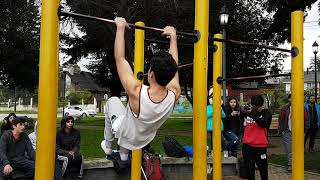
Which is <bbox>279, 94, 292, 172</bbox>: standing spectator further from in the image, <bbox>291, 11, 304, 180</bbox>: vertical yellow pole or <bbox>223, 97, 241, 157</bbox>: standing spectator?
<bbox>291, 11, 304, 180</bbox>: vertical yellow pole

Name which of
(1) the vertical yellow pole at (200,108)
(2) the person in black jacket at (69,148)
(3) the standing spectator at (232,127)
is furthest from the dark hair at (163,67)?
(3) the standing spectator at (232,127)

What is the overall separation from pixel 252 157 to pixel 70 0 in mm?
13560

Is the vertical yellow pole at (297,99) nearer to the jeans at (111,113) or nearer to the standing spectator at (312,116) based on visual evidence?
the jeans at (111,113)

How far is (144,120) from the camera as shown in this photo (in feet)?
10.8

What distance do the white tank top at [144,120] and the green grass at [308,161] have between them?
7.01 metres

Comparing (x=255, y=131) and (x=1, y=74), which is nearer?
(x=255, y=131)

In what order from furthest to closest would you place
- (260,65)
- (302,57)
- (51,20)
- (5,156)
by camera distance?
(260,65) < (5,156) < (302,57) < (51,20)

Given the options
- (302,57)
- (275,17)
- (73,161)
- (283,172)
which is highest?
(275,17)

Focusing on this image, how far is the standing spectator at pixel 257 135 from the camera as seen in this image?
6020 millimetres

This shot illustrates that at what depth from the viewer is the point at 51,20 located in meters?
3.06

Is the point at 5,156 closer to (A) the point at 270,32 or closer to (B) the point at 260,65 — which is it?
(A) the point at 270,32

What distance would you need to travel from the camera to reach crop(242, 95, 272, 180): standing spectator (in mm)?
6020

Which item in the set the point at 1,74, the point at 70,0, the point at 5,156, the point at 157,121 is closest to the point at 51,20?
the point at 157,121

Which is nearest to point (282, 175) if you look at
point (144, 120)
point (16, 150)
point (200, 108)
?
point (16, 150)
